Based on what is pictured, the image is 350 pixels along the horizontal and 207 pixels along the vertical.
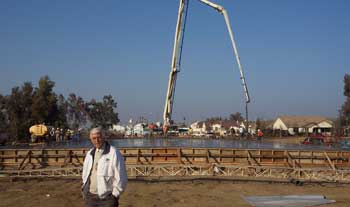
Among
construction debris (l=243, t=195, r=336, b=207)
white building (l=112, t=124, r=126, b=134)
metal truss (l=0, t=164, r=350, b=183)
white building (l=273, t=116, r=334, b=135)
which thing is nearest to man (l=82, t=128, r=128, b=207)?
construction debris (l=243, t=195, r=336, b=207)

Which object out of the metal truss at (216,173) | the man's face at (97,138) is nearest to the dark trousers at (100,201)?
the man's face at (97,138)

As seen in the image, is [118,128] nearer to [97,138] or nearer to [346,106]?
[346,106]

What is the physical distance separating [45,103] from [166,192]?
45793mm

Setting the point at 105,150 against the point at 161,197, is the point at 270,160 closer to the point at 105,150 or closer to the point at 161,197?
the point at 161,197

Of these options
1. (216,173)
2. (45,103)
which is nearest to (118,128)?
(45,103)

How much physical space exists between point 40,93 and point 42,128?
21829 mm

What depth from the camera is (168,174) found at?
65.5 ft

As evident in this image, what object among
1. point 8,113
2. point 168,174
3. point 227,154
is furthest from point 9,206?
point 8,113

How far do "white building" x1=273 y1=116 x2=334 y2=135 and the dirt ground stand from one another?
65878 mm

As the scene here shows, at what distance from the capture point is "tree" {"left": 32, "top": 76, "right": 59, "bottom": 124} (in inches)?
2160

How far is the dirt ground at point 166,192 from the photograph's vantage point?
12.5 meters

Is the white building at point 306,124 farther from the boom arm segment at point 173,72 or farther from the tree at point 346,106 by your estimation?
the boom arm segment at point 173,72

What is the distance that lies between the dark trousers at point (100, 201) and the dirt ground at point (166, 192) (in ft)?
22.0

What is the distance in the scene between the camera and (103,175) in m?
5.48
